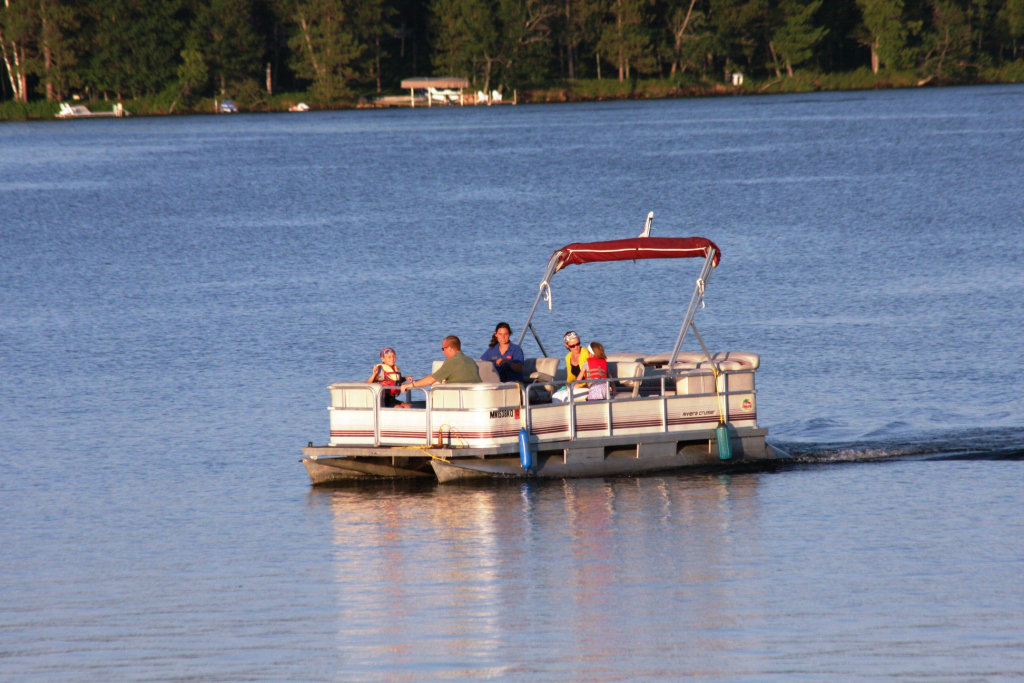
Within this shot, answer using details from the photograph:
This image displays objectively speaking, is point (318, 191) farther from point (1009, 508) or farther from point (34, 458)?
point (1009, 508)

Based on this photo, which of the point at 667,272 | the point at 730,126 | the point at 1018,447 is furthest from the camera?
the point at 730,126

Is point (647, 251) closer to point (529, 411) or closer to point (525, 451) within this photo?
point (529, 411)

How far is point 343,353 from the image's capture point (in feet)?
89.9

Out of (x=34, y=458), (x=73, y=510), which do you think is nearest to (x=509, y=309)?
(x=34, y=458)

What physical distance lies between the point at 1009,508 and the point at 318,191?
50.0 meters

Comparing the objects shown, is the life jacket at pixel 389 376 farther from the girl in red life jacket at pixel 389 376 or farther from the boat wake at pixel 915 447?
the boat wake at pixel 915 447

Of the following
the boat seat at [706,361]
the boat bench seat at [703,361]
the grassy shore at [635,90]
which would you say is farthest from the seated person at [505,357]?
the grassy shore at [635,90]

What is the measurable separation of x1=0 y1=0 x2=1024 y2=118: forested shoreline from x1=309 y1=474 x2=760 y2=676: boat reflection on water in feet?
340

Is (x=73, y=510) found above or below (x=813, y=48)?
below

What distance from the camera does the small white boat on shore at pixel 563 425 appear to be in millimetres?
16922

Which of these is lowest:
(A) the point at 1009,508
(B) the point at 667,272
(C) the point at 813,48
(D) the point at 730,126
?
(A) the point at 1009,508

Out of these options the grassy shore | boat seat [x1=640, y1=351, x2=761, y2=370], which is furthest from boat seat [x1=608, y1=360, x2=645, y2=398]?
the grassy shore

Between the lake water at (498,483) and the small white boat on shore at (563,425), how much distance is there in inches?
13.3

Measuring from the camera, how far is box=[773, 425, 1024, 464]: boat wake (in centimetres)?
1872
